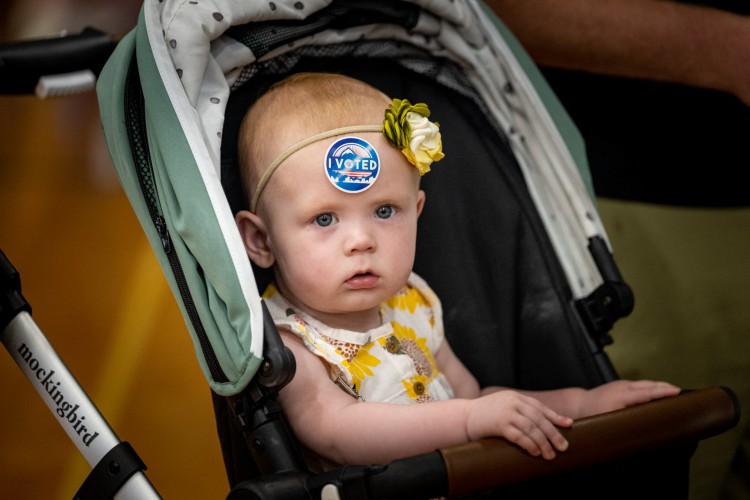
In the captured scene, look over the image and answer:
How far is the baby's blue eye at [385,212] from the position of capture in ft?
3.73

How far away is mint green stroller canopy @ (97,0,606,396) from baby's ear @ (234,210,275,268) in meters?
0.11

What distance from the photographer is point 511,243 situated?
1.38 meters

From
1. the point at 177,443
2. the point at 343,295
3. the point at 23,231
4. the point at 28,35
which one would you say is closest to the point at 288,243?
the point at 343,295

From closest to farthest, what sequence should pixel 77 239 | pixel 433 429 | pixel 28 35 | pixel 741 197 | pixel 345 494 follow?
pixel 345 494
pixel 433 429
pixel 741 197
pixel 77 239
pixel 28 35

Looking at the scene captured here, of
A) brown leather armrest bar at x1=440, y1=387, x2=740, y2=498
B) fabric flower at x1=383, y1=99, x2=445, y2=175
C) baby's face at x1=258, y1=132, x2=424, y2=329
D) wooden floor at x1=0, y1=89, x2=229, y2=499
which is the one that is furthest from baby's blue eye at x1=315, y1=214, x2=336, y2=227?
wooden floor at x1=0, y1=89, x2=229, y2=499

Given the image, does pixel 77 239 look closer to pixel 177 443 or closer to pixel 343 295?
pixel 177 443

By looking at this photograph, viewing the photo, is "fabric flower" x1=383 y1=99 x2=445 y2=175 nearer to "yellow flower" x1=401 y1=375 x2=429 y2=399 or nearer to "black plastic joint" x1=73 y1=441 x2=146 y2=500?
"yellow flower" x1=401 y1=375 x2=429 y2=399

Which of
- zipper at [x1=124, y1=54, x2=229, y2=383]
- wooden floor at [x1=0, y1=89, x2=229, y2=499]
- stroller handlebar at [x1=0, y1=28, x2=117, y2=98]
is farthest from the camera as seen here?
wooden floor at [x1=0, y1=89, x2=229, y2=499]

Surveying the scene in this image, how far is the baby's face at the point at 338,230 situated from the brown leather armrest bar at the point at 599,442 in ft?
0.92

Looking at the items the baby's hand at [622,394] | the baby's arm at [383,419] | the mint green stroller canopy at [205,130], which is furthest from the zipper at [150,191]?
the baby's hand at [622,394]

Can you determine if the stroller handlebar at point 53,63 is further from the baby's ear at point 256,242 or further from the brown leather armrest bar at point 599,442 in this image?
the brown leather armrest bar at point 599,442

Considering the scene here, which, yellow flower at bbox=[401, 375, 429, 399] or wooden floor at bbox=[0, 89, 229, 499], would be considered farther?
wooden floor at bbox=[0, 89, 229, 499]

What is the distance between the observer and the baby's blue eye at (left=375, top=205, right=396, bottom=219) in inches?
44.7

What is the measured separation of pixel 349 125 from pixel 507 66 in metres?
0.36
